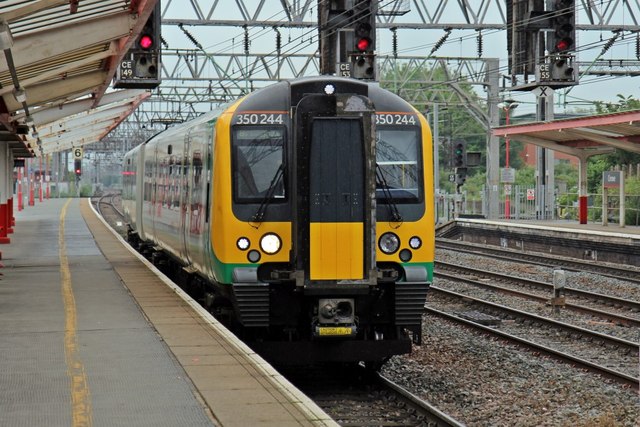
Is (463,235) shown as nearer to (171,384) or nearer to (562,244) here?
(562,244)

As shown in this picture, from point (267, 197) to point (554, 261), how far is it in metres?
18.2

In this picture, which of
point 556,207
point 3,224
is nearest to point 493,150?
point 556,207

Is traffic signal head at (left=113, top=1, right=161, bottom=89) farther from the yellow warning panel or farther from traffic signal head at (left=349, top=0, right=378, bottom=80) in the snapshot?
the yellow warning panel

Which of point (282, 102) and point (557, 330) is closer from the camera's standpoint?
point (282, 102)

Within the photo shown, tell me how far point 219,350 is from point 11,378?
1933 mm

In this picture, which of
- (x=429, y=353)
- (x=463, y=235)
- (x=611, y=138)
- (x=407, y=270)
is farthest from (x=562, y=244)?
(x=407, y=270)

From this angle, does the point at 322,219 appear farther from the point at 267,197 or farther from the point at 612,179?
the point at 612,179

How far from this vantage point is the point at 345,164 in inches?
412

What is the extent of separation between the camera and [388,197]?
10938 mm

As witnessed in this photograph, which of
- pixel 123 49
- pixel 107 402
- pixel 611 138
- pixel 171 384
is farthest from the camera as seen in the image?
pixel 611 138

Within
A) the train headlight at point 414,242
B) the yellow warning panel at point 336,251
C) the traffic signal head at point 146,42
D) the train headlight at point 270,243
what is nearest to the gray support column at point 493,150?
the traffic signal head at point 146,42

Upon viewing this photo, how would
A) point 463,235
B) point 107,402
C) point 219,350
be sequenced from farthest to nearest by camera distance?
point 463,235
point 219,350
point 107,402

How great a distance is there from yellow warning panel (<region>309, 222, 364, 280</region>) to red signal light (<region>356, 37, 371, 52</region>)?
10.5m

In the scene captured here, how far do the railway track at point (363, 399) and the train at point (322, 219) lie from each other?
0.33 metres
